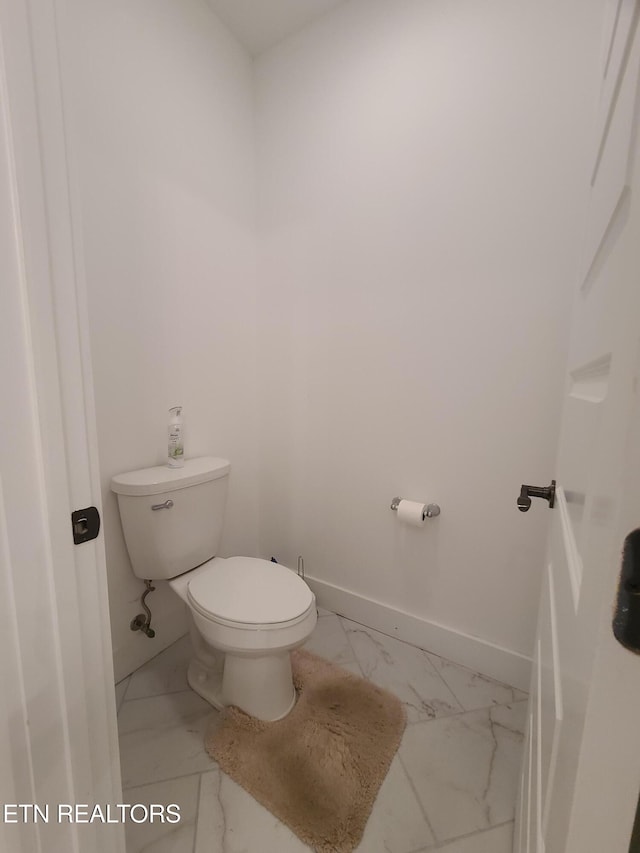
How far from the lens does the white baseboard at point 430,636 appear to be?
1320mm

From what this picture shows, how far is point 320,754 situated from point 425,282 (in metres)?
1.61

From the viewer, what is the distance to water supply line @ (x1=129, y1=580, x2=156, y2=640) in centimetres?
133

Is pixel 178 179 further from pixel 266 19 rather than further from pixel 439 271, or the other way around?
pixel 439 271

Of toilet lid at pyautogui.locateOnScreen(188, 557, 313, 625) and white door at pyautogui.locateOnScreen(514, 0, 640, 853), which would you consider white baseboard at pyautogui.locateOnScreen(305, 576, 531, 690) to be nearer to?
toilet lid at pyautogui.locateOnScreen(188, 557, 313, 625)

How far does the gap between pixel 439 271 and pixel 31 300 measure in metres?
1.26

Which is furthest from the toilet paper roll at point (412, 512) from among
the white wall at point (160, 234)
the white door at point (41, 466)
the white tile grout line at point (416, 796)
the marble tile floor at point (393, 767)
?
the white door at point (41, 466)

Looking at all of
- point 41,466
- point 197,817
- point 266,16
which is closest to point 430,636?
point 197,817

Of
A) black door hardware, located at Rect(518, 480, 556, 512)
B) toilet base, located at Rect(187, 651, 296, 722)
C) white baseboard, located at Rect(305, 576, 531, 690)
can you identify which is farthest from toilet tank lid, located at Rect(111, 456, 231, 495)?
black door hardware, located at Rect(518, 480, 556, 512)

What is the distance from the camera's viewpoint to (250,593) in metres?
1.16

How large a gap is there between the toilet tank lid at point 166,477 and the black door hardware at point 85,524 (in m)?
0.67

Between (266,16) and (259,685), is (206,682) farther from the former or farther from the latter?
(266,16)

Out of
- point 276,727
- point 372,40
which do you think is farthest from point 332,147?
point 276,727

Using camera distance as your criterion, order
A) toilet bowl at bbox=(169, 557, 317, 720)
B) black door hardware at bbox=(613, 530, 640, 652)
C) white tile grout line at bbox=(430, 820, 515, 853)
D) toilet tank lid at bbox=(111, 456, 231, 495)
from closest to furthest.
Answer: black door hardware at bbox=(613, 530, 640, 652)
white tile grout line at bbox=(430, 820, 515, 853)
toilet bowl at bbox=(169, 557, 317, 720)
toilet tank lid at bbox=(111, 456, 231, 495)

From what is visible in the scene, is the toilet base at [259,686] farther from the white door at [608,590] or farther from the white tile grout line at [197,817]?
the white door at [608,590]
